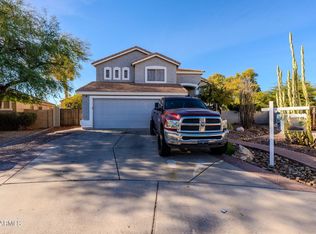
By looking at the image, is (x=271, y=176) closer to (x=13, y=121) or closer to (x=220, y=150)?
(x=220, y=150)

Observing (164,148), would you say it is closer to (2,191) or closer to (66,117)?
(2,191)

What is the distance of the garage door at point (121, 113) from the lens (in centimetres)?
1686

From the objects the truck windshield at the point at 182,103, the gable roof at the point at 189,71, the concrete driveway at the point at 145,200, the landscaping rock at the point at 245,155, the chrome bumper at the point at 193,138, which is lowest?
the concrete driveway at the point at 145,200

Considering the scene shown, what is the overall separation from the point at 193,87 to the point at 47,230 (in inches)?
811

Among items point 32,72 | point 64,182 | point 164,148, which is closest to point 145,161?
point 164,148

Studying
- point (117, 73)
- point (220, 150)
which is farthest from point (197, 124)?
point (117, 73)

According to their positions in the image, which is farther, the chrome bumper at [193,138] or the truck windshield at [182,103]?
the truck windshield at [182,103]

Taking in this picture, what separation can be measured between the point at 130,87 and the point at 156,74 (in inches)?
125

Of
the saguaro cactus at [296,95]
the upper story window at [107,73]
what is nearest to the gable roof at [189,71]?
the upper story window at [107,73]

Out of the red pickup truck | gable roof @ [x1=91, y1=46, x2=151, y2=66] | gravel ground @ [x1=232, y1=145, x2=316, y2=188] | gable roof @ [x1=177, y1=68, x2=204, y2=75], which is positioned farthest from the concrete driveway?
gable roof @ [x1=177, y1=68, x2=204, y2=75]

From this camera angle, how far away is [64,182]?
5.25 metres

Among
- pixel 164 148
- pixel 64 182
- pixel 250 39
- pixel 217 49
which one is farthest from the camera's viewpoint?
pixel 217 49

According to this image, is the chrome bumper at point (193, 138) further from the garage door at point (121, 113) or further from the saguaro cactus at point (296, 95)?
the garage door at point (121, 113)

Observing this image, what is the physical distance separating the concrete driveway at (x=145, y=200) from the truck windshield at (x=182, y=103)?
245cm
